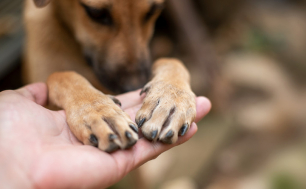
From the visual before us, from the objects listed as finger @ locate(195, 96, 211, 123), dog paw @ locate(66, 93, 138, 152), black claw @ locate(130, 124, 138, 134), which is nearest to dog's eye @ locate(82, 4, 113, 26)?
dog paw @ locate(66, 93, 138, 152)

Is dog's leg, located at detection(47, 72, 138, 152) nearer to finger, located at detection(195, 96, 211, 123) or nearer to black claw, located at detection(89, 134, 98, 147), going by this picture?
black claw, located at detection(89, 134, 98, 147)

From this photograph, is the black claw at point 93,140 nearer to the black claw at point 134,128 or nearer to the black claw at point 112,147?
the black claw at point 112,147

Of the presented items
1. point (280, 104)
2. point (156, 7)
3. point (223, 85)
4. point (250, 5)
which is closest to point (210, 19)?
point (250, 5)

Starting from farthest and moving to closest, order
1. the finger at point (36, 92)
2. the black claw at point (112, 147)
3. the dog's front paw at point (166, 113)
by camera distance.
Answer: the finger at point (36, 92) < the dog's front paw at point (166, 113) < the black claw at point (112, 147)

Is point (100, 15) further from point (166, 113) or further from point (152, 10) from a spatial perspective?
point (166, 113)

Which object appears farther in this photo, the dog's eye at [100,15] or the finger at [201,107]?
the dog's eye at [100,15]

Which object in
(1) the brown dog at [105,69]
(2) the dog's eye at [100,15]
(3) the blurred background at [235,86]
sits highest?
(2) the dog's eye at [100,15]

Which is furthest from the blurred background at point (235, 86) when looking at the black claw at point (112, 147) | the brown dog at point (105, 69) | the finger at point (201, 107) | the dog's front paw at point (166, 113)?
the black claw at point (112, 147)

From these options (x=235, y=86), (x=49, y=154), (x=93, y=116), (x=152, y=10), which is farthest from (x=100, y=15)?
(x=235, y=86)
